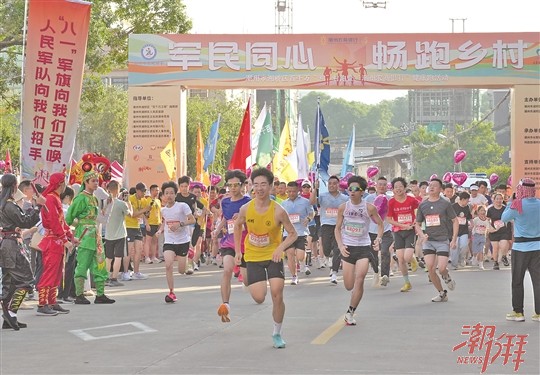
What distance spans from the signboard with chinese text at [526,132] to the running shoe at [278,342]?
20582mm

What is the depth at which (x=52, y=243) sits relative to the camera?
46.2ft

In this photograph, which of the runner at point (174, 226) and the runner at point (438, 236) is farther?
the runner at point (174, 226)

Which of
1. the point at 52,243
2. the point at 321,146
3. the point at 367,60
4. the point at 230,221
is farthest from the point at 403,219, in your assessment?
the point at 367,60

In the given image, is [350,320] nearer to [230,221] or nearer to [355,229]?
[355,229]

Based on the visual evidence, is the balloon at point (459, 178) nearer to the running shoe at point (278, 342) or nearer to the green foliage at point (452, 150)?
the running shoe at point (278, 342)

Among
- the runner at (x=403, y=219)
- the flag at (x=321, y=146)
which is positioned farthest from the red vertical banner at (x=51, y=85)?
the flag at (x=321, y=146)

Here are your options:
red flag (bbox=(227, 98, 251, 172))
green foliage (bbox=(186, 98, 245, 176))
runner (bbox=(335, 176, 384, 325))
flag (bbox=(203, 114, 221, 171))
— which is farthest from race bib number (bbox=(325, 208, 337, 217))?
green foliage (bbox=(186, 98, 245, 176))

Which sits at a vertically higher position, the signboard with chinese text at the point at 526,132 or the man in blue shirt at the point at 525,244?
the signboard with chinese text at the point at 526,132

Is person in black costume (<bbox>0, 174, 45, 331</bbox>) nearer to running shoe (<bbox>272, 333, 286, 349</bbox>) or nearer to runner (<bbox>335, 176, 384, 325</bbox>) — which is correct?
running shoe (<bbox>272, 333, 286, 349</bbox>)

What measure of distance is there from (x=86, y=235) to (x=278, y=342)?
16.9 ft

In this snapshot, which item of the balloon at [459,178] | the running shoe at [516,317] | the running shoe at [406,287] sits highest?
the balloon at [459,178]

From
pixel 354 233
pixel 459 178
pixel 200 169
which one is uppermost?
pixel 200 169

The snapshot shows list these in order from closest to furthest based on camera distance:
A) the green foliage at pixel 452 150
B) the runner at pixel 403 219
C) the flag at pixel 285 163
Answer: the runner at pixel 403 219
the flag at pixel 285 163
the green foliage at pixel 452 150

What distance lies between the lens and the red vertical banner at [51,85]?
15.0 meters
